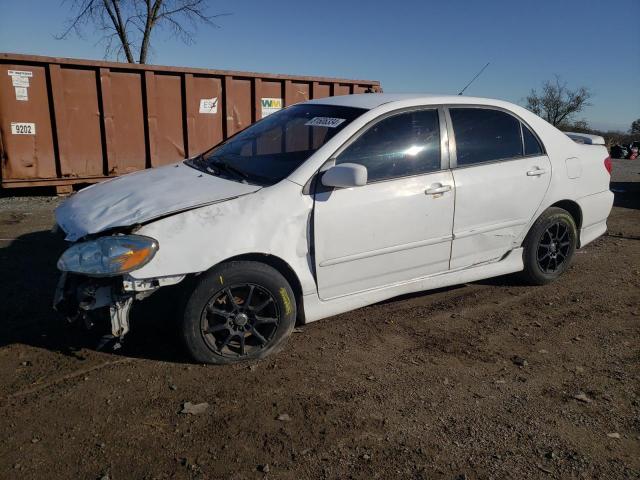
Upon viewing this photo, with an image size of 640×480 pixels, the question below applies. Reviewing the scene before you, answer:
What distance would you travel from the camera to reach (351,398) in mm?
2812

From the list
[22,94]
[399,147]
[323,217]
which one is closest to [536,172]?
[399,147]

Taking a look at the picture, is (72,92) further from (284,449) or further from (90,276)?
(284,449)

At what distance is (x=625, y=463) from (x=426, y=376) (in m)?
1.08

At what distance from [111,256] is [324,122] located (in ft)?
5.75

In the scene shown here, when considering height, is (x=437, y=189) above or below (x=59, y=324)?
above

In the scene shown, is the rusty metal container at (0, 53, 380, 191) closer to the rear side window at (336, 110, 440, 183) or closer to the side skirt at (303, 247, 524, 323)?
the rear side window at (336, 110, 440, 183)

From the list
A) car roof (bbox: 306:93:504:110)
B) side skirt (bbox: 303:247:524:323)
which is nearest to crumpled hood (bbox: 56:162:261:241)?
side skirt (bbox: 303:247:524:323)

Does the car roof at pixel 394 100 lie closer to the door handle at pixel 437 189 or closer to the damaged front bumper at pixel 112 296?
the door handle at pixel 437 189

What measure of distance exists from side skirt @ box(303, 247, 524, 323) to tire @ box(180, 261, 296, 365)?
0.60ft

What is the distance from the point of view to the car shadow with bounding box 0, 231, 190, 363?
9.80 feet

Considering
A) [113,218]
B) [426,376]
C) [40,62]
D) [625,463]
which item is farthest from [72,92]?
[625,463]

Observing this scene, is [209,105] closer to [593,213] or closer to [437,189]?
[437,189]

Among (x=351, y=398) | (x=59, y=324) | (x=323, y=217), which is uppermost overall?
(x=323, y=217)

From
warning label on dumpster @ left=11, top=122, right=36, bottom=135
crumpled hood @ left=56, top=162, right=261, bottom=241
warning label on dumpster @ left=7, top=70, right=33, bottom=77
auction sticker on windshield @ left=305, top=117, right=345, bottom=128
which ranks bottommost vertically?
crumpled hood @ left=56, top=162, right=261, bottom=241
